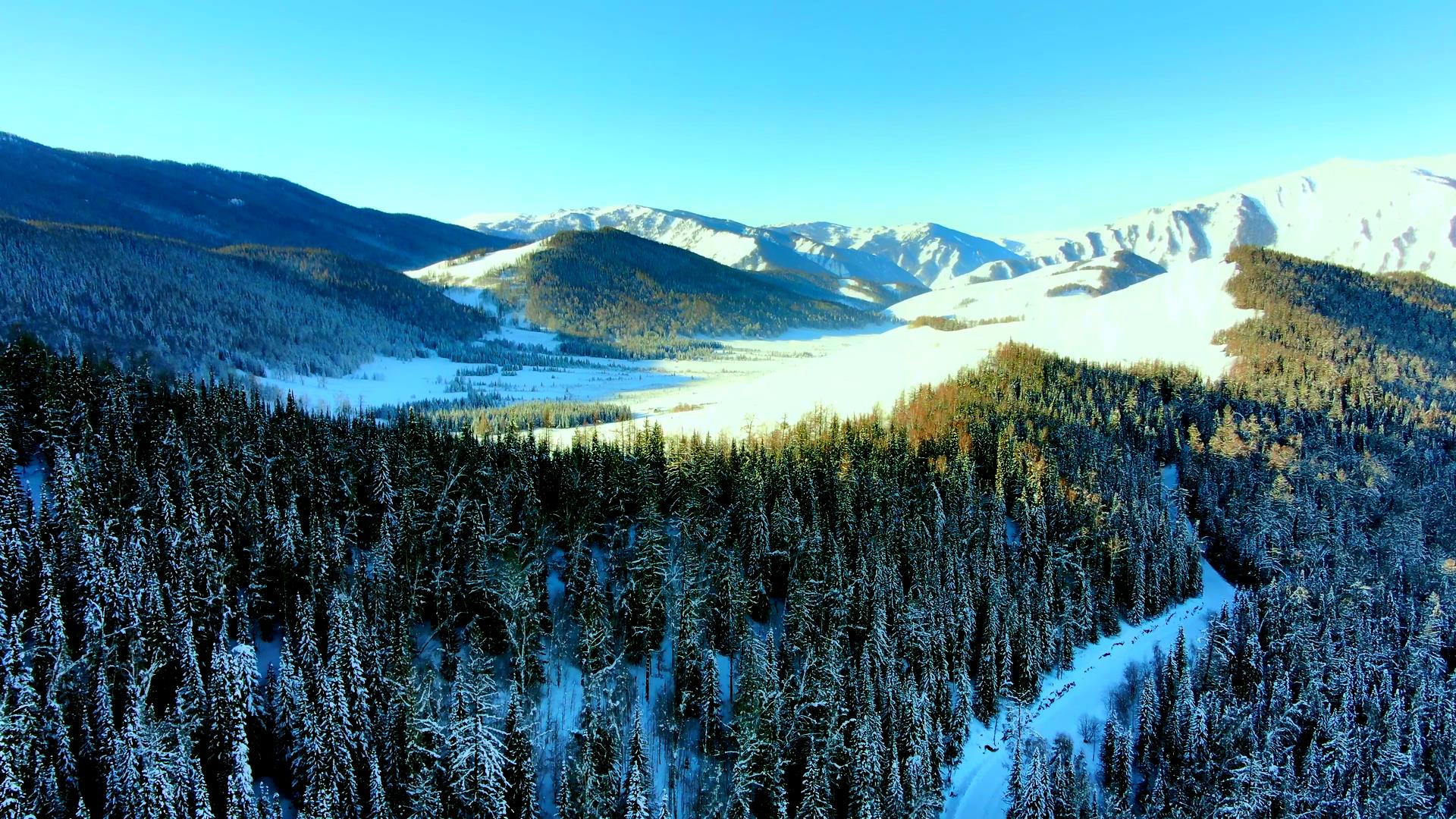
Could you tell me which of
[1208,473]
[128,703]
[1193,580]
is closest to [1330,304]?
[1208,473]

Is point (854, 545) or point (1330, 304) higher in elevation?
point (1330, 304)

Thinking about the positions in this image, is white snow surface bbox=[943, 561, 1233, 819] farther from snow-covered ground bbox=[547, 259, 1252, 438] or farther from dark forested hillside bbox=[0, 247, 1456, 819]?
snow-covered ground bbox=[547, 259, 1252, 438]

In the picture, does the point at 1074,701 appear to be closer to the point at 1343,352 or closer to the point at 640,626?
the point at 640,626

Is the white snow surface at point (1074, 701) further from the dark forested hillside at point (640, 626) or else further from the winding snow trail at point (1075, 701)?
the dark forested hillside at point (640, 626)

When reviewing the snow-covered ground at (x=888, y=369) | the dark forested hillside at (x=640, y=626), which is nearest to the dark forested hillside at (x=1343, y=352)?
the snow-covered ground at (x=888, y=369)

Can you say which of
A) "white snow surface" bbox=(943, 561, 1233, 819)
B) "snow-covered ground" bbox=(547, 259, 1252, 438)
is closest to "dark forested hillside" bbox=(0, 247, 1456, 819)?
"white snow surface" bbox=(943, 561, 1233, 819)

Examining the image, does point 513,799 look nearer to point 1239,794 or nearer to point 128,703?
point 128,703

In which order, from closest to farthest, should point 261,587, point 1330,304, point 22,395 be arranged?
point 261,587 < point 22,395 < point 1330,304

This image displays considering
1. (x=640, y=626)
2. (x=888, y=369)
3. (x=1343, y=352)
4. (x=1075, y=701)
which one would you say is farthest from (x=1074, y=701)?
(x=1343, y=352)
